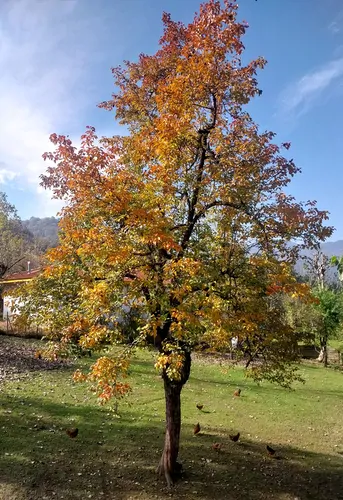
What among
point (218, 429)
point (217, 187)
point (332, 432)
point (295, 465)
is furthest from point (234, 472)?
point (217, 187)

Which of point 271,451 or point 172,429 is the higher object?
point 172,429

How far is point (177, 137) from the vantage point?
807cm

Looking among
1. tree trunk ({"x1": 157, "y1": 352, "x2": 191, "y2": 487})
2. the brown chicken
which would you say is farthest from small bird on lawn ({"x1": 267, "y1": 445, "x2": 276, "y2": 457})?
the brown chicken

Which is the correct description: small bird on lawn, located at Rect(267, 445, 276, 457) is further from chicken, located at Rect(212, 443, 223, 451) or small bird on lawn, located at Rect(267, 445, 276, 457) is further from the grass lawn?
chicken, located at Rect(212, 443, 223, 451)

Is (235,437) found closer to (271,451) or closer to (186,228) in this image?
(271,451)

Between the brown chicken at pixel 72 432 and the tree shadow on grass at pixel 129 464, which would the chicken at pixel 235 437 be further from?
the brown chicken at pixel 72 432

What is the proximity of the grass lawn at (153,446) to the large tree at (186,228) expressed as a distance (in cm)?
134

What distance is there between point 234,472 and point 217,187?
7727 millimetres

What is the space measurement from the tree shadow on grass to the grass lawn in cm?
3

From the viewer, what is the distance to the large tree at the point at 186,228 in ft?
24.2

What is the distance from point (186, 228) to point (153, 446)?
23.2ft

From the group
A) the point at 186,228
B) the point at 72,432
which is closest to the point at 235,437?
the point at 72,432

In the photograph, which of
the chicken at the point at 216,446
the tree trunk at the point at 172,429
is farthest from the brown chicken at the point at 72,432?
the chicken at the point at 216,446

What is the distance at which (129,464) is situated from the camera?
1007cm
